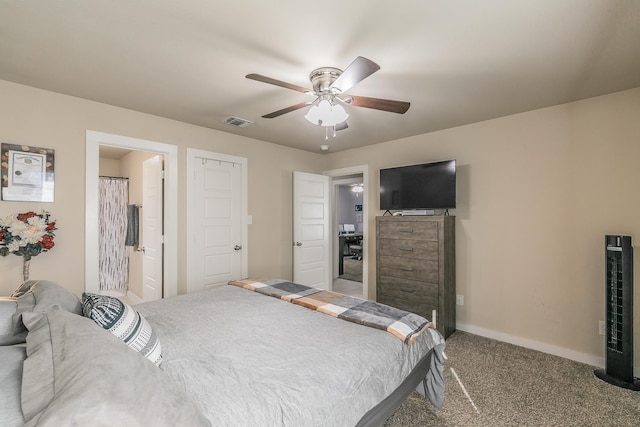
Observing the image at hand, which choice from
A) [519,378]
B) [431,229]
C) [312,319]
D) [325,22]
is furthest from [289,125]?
[519,378]

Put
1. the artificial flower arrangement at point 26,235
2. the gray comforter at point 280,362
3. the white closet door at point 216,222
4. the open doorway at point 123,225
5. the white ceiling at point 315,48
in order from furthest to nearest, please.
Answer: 1. the open doorway at point 123,225
2. the white closet door at point 216,222
3. the artificial flower arrangement at point 26,235
4. the white ceiling at point 315,48
5. the gray comforter at point 280,362

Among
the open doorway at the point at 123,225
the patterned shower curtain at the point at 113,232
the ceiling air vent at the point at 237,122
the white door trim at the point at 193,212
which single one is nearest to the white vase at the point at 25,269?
the white door trim at the point at 193,212

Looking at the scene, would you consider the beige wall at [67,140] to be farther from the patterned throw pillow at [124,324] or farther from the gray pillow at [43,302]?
the patterned throw pillow at [124,324]

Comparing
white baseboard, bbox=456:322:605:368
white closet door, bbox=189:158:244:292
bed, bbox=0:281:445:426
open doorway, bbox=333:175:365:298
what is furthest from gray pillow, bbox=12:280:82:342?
open doorway, bbox=333:175:365:298

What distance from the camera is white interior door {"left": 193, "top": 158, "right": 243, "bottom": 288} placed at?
11.6ft

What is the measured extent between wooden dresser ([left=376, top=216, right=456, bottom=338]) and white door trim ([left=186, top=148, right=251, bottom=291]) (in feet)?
5.88

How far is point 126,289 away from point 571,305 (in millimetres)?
5970

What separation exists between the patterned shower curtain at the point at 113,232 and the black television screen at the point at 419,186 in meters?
4.21

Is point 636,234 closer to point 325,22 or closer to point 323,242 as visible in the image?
point 325,22

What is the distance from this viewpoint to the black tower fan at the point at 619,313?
7.63 feet

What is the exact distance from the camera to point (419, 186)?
3590mm

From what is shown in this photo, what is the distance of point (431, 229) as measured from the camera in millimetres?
3322

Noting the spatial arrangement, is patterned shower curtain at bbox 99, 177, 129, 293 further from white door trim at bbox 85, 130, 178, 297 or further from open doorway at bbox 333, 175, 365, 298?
open doorway at bbox 333, 175, 365, 298

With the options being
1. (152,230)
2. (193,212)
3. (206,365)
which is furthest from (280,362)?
(152,230)
